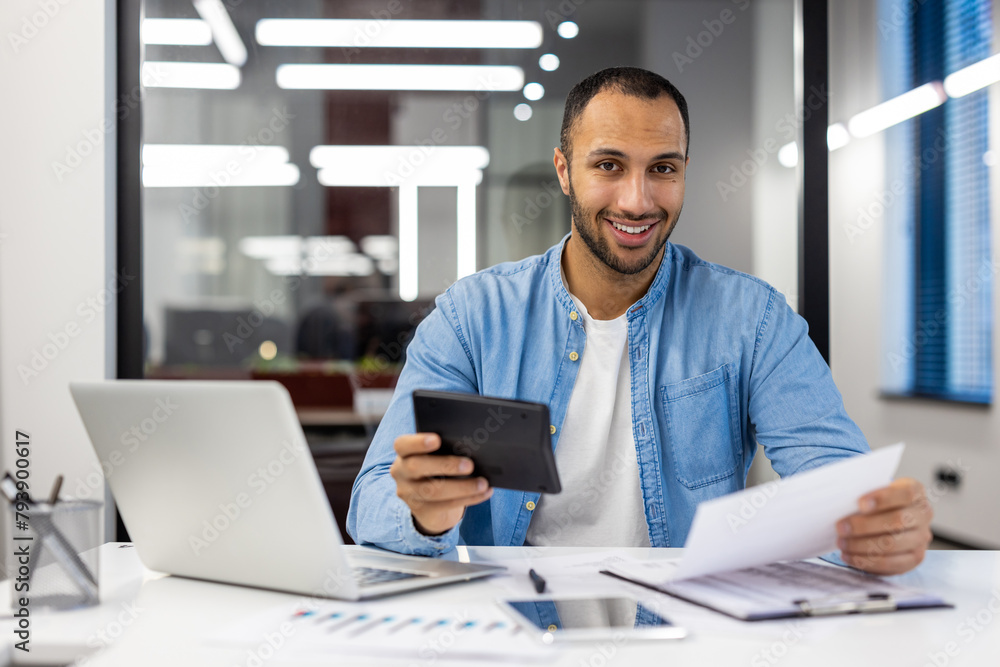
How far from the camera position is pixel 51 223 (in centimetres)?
205

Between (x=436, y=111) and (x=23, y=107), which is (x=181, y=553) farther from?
(x=436, y=111)

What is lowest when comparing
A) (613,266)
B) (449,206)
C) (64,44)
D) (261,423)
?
(261,423)

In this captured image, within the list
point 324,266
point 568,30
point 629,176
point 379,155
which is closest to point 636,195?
point 629,176

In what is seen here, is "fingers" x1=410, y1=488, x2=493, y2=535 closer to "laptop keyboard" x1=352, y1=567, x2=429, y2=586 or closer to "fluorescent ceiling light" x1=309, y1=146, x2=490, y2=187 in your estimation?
"laptop keyboard" x1=352, y1=567, x2=429, y2=586

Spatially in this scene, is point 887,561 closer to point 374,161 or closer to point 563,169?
point 563,169

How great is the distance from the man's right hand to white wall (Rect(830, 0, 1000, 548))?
3576 mm

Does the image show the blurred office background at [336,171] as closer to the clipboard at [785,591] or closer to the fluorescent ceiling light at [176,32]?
the fluorescent ceiling light at [176,32]

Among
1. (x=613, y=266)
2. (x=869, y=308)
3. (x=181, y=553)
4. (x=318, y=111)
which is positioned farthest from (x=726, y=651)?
(x=869, y=308)

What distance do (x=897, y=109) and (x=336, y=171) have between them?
341 cm

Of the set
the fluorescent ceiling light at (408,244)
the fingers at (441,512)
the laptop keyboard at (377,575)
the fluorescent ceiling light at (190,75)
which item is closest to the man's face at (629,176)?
the fingers at (441,512)

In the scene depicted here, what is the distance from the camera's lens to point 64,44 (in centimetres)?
205

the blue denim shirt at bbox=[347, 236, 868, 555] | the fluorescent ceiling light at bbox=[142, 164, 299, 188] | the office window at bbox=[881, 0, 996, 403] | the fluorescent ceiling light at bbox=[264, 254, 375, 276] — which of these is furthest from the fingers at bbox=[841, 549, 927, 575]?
the office window at bbox=[881, 0, 996, 403]

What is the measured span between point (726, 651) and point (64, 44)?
2.07 metres

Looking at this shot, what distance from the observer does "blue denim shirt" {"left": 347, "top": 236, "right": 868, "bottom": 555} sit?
4.65 ft
